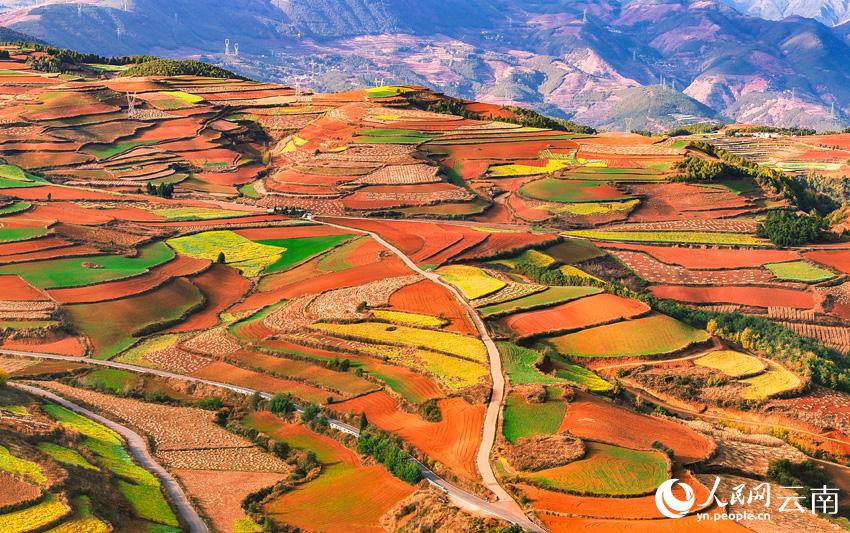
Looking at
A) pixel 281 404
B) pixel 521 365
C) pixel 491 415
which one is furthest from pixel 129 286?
pixel 491 415

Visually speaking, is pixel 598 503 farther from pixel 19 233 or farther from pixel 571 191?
pixel 571 191

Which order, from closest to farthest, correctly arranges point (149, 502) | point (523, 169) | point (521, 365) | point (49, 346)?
point (149, 502)
point (521, 365)
point (49, 346)
point (523, 169)

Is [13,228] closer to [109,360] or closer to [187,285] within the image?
[187,285]

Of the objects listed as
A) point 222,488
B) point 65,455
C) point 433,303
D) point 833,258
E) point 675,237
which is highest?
point 833,258

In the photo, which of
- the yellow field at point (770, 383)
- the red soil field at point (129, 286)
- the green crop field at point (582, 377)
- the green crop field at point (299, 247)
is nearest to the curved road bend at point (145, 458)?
the red soil field at point (129, 286)

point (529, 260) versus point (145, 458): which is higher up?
point (529, 260)

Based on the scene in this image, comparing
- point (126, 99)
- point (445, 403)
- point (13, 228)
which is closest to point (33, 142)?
point (126, 99)

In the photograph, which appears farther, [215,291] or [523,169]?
[523,169]

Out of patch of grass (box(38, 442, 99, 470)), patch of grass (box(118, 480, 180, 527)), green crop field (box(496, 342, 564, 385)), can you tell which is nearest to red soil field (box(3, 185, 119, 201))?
green crop field (box(496, 342, 564, 385))
